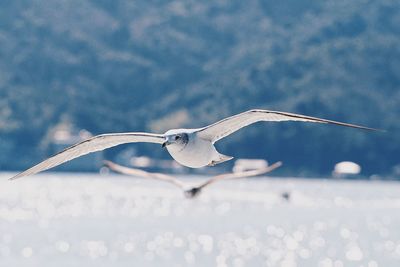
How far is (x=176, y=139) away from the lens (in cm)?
1942

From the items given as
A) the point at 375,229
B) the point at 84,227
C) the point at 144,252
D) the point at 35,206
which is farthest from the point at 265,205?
the point at 144,252

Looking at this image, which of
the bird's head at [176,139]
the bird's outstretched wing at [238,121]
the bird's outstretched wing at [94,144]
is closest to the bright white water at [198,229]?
the bird's outstretched wing at [94,144]

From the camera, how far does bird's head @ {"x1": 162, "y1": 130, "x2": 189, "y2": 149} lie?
1931 centimetres

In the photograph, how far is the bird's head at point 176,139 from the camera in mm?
19312

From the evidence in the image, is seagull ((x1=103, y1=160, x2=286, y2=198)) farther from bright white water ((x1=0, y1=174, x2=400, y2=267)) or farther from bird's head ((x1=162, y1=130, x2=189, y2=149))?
bright white water ((x1=0, y1=174, x2=400, y2=267))

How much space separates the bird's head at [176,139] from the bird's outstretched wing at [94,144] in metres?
0.13

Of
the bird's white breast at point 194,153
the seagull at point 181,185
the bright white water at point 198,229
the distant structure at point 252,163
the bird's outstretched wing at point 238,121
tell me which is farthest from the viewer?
the distant structure at point 252,163

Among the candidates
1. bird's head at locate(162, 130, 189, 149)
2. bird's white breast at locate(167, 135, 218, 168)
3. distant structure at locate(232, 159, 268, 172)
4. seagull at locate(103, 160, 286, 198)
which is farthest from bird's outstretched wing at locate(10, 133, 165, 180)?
distant structure at locate(232, 159, 268, 172)

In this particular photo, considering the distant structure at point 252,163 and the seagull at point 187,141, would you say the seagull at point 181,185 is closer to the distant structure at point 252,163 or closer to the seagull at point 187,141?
the seagull at point 187,141

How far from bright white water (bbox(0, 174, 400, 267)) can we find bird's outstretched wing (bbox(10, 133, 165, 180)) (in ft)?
138

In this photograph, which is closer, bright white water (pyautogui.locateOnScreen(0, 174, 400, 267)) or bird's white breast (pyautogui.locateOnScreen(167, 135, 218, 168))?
bird's white breast (pyautogui.locateOnScreen(167, 135, 218, 168))

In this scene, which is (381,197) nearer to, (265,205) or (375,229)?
(265,205)

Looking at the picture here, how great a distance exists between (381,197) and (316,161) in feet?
135

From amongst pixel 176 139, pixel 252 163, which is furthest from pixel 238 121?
pixel 252 163
